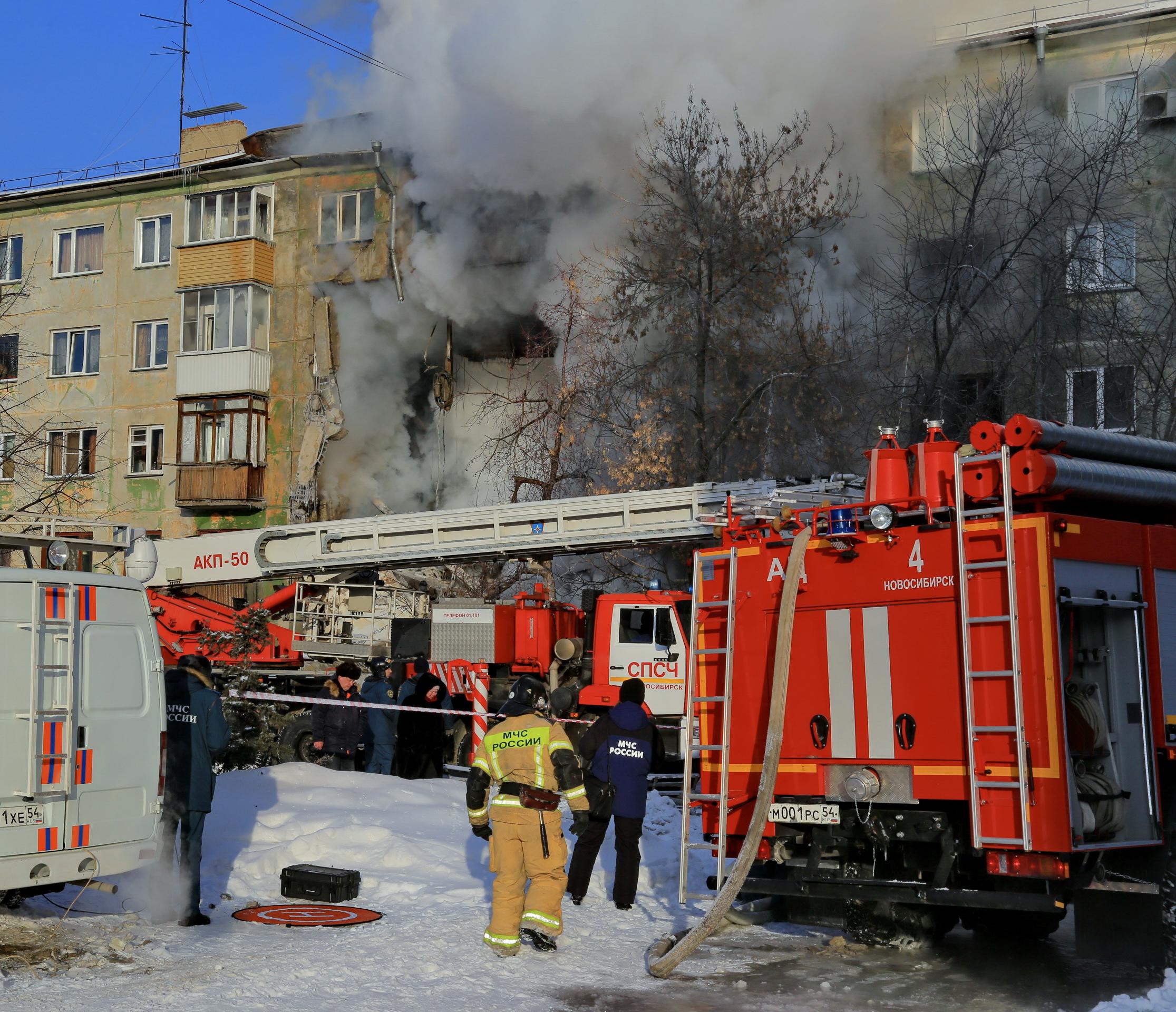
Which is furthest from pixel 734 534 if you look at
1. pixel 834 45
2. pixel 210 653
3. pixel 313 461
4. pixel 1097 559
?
pixel 313 461

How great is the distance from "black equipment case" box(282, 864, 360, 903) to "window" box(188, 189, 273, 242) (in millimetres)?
24455

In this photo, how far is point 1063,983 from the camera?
24.1ft

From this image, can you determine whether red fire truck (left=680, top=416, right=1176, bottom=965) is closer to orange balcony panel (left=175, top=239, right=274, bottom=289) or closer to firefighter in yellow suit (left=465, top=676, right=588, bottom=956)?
firefighter in yellow suit (left=465, top=676, right=588, bottom=956)

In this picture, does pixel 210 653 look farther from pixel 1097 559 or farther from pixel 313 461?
pixel 1097 559

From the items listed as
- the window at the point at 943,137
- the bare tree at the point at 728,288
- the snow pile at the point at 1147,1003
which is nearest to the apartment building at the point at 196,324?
the bare tree at the point at 728,288

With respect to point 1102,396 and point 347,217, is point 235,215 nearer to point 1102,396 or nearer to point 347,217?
point 347,217

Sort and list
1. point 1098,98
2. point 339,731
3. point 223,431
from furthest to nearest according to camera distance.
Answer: point 223,431 → point 1098,98 → point 339,731

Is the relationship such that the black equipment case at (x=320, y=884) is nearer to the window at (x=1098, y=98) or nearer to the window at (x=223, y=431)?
the window at (x=1098, y=98)

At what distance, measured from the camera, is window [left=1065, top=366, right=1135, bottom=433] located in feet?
57.8

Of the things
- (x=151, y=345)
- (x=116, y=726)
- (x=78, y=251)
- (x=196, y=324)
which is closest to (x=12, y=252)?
(x=78, y=251)

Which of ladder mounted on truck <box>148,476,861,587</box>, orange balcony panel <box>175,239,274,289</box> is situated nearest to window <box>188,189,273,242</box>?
orange balcony panel <box>175,239,274,289</box>

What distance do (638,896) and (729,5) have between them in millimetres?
16591

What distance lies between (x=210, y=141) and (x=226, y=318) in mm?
4816

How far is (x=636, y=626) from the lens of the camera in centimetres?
1798
